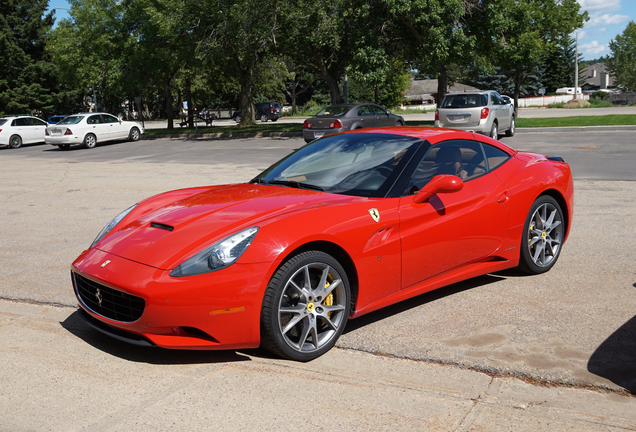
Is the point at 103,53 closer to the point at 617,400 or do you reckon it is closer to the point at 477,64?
the point at 477,64

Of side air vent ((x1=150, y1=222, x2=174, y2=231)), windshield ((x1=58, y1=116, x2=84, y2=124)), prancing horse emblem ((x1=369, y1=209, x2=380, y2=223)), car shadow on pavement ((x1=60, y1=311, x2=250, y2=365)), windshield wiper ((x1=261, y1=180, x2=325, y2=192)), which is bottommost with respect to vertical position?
car shadow on pavement ((x1=60, y1=311, x2=250, y2=365))

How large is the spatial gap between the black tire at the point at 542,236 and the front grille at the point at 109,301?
3304 mm

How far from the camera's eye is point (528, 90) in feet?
278

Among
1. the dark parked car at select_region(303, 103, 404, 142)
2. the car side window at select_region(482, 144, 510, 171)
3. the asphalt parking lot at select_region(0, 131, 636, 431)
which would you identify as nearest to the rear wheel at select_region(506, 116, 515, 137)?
the dark parked car at select_region(303, 103, 404, 142)

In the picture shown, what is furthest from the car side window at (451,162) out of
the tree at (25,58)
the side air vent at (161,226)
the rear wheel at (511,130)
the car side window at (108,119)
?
the tree at (25,58)

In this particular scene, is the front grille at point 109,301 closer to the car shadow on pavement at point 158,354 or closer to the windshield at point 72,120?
the car shadow on pavement at point 158,354

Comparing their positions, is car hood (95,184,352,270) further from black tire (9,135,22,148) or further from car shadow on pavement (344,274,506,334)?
black tire (9,135,22,148)

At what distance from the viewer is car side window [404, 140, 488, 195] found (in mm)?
4527

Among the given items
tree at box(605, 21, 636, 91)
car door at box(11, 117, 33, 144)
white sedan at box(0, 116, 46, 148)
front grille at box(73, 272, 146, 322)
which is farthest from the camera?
tree at box(605, 21, 636, 91)

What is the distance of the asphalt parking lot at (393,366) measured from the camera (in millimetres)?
3055

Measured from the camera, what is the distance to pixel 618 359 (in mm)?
3682

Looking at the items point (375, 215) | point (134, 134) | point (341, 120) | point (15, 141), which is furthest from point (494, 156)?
point (15, 141)

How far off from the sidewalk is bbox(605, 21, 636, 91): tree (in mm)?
93611

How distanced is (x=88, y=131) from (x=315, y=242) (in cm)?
2542
